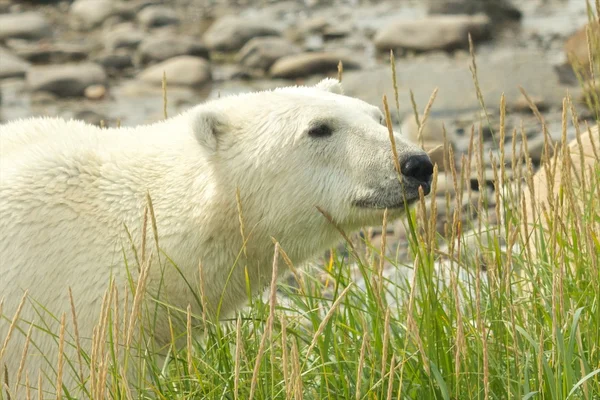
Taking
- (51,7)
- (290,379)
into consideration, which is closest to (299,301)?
(290,379)

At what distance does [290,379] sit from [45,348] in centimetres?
137

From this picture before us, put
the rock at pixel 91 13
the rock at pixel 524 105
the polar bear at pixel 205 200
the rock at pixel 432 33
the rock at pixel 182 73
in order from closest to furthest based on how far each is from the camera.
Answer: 1. the polar bear at pixel 205 200
2. the rock at pixel 524 105
3. the rock at pixel 182 73
4. the rock at pixel 432 33
5. the rock at pixel 91 13

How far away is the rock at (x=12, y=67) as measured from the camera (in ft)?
47.4

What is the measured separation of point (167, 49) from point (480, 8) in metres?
5.00

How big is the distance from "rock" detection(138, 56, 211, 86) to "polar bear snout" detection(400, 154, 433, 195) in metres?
10.4

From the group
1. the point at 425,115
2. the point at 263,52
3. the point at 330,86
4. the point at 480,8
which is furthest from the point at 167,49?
the point at 425,115

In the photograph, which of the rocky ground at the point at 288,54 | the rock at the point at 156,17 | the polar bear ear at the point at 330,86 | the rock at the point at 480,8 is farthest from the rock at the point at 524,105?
the rock at the point at 156,17

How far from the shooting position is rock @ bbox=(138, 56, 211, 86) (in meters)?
13.8

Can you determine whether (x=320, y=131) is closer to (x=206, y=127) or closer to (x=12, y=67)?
(x=206, y=127)

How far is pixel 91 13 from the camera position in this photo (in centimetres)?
1792

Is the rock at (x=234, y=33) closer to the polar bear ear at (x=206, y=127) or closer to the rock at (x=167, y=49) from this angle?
the rock at (x=167, y=49)

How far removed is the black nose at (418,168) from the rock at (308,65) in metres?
10.4

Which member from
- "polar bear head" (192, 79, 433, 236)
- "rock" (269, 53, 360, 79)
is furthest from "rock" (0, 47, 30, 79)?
"polar bear head" (192, 79, 433, 236)

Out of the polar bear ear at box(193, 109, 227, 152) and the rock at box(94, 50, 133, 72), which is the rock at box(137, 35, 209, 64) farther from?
the polar bear ear at box(193, 109, 227, 152)
